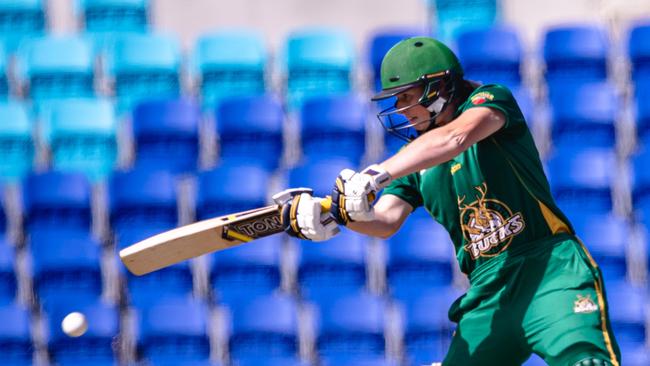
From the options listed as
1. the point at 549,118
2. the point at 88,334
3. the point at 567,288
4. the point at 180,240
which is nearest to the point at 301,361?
the point at 88,334

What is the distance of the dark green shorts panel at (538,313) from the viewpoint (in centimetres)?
420

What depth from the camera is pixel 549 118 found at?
356 inches

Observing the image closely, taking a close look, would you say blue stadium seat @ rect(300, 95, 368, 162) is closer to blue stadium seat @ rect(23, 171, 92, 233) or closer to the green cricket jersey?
blue stadium seat @ rect(23, 171, 92, 233)

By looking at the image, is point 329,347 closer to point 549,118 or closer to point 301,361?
point 301,361

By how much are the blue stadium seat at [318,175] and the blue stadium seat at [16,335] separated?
218 cm

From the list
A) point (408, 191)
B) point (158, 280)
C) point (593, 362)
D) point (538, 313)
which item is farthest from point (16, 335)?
point (593, 362)

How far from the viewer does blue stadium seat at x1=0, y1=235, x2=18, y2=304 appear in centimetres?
826

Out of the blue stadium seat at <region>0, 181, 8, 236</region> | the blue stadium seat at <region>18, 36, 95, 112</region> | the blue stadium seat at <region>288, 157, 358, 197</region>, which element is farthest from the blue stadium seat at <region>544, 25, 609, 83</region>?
the blue stadium seat at <region>0, 181, 8, 236</region>

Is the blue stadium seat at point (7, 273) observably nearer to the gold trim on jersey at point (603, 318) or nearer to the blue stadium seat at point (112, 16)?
the blue stadium seat at point (112, 16)

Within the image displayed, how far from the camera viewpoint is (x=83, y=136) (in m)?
9.13

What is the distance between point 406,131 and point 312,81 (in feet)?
15.6

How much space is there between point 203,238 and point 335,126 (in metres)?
4.25

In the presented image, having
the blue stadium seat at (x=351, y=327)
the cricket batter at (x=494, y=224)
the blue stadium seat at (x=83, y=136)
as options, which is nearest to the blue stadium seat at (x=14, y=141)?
the blue stadium seat at (x=83, y=136)

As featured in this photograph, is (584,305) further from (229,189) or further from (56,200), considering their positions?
(56,200)
